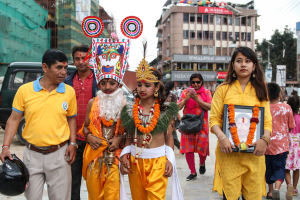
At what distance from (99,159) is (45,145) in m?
0.61

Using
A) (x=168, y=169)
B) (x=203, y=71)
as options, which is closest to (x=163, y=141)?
(x=168, y=169)

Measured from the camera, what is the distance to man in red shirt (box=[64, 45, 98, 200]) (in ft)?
10.9

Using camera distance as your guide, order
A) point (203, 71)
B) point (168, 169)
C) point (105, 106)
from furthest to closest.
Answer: point (203, 71) < point (105, 106) < point (168, 169)

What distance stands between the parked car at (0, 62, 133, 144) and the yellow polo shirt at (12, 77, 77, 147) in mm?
4813

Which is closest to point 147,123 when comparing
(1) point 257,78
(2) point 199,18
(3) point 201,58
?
(1) point 257,78

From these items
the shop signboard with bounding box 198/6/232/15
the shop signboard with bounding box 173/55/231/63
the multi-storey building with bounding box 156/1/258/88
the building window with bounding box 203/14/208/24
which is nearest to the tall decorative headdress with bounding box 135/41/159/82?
the multi-storey building with bounding box 156/1/258/88

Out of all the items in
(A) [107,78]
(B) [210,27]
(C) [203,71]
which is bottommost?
(A) [107,78]

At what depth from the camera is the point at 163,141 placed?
294 cm

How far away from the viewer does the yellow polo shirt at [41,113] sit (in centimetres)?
259

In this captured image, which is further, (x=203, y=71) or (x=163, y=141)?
(x=203, y=71)

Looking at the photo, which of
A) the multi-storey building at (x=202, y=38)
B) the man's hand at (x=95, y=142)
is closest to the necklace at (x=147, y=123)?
the man's hand at (x=95, y=142)

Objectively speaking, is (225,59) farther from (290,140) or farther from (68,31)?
(290,140)

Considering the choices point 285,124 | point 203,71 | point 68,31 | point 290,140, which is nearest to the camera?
point 285,124

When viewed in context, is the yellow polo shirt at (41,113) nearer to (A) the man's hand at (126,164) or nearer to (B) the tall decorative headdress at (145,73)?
(A) the man's hand at (126,164)
